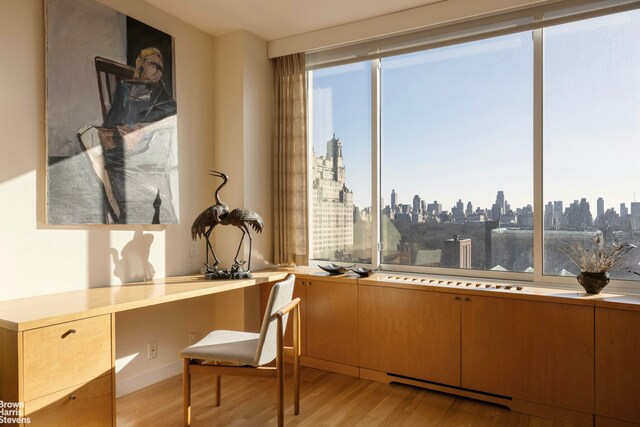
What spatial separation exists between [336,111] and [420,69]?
746 mm

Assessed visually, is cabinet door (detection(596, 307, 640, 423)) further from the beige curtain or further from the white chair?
the beige curtain

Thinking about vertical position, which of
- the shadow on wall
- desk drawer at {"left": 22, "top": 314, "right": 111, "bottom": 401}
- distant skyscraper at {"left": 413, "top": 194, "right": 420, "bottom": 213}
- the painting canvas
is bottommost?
desk drawer at {"left": 22, "top": 314, "right": 111, "bottom": 401}

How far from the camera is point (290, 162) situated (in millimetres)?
3656

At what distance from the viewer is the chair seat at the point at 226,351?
227cm

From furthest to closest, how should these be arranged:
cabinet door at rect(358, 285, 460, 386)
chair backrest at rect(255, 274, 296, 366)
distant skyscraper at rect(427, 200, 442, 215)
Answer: distant skyscraper at rect(427, 200, 442, 215)
cabinet door at rect(358, 285, 460, 386)
chair backrest at rect(255, 274, 296, 366)

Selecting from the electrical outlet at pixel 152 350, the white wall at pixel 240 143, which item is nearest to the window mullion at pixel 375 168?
the white wall at pixel 240 143

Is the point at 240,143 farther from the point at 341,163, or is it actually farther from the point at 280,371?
the point at 280,371

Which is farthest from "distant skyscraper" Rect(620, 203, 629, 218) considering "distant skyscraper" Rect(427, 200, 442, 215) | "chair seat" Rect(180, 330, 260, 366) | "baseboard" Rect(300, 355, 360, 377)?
"chair seat" Rect(180, 330, 260, 366)

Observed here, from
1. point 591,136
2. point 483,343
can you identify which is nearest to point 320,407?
point 483,343

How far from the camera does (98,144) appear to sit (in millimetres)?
2678

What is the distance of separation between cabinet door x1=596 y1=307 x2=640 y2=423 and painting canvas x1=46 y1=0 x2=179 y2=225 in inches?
108

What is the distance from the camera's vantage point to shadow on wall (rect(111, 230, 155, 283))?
283 centimetres

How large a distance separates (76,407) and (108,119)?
1639mm

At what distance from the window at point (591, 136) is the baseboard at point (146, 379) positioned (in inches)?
104
